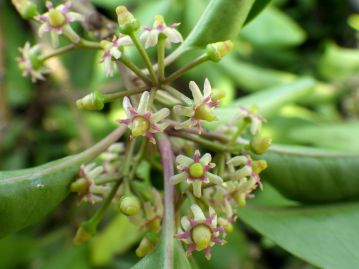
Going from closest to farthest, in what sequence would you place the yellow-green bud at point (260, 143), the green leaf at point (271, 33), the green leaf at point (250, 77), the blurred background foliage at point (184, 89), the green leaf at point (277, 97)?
the yellow-green bud at point (260, 143) → the green leaf at point (277, 97) → the blurred background foliage at point (184, 89) → the green leaf at point (271, 33) → the green leaf at point (250, 77)

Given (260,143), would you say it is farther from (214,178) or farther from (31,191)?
(31,191)

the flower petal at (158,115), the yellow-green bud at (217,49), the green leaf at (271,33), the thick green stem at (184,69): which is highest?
the yellow-green bud at (217,49)

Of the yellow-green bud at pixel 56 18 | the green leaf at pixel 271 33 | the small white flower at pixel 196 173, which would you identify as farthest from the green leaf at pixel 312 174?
the green leaf at pixel 271 33

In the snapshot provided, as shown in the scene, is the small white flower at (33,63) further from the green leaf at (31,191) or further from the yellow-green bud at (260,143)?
the yellow-green bud at (260,143)

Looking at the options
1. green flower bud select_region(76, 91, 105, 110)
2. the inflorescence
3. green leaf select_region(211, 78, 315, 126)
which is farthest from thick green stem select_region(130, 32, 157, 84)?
green leaf select_region(211, 78, 315, 126)

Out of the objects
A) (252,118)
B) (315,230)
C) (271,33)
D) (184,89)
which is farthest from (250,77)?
(315,230)

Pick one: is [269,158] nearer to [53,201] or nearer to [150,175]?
[150,175]

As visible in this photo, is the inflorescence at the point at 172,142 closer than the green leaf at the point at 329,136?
Yes

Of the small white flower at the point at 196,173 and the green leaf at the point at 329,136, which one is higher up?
the small white flower at the point at 196,173

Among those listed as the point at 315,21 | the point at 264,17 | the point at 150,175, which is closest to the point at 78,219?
the point at 150,175
